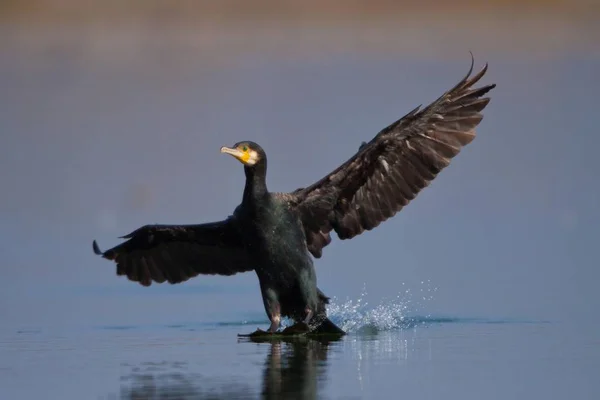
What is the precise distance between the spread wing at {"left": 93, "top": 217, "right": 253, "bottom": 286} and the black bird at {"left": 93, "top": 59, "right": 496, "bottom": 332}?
12 millimetres

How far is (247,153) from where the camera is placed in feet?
38.9

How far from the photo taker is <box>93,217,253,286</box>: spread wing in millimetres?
12688

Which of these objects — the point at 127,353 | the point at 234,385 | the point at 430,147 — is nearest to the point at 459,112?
the point at 430,147

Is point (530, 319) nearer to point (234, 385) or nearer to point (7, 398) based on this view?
point (234, 385)

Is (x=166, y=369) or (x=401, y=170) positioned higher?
(x=401, y=170)

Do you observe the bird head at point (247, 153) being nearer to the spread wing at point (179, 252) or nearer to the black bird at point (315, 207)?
the black bird at point (315, 207)

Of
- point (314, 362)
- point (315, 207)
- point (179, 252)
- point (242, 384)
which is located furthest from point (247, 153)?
point (242, 384)

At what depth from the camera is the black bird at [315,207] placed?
Result: 11797 millimetres

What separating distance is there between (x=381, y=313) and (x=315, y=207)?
1135 mm

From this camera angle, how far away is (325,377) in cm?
850

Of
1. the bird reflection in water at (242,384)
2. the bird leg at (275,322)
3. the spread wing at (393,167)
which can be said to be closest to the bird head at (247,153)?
the spread wing at (393,167)

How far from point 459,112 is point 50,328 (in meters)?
3.84

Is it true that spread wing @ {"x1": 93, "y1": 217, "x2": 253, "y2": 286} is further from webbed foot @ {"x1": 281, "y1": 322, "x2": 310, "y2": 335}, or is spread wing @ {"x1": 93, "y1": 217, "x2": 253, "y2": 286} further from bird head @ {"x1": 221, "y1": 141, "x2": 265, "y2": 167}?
webbed foot @ {"x1": 281, "y1": 322, "x2": 310, "y2": 335}

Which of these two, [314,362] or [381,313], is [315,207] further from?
[314,362]
